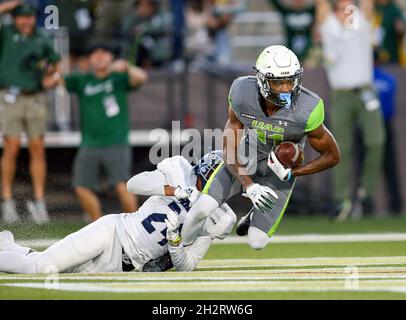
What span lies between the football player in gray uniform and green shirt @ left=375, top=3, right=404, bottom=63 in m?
6.61

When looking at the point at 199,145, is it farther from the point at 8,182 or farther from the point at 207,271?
the point at 207,271

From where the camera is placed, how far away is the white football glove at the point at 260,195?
880cm

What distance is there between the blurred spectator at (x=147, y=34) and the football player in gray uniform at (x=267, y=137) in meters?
6.12

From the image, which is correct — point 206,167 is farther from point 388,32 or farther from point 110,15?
point 388,32

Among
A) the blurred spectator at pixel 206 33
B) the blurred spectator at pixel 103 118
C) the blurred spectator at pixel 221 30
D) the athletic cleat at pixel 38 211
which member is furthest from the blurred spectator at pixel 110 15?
the athletic cleat at pixel 38 211

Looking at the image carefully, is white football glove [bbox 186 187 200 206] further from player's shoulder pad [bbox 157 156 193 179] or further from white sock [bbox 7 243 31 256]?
white sock [bbox 7 243 31 256]

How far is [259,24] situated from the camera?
17.0 metres

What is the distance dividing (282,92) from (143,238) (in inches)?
61.4

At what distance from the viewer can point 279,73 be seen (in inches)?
339

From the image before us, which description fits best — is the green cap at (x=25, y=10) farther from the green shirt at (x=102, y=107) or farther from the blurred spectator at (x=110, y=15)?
the blurred spectator at (x=110, y=15)

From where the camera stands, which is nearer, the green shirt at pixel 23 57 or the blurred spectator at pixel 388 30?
the green shirt at pixel 23 57

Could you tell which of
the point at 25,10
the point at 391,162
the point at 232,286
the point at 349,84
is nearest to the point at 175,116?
the point at 349,84

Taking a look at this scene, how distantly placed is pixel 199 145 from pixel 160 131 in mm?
829

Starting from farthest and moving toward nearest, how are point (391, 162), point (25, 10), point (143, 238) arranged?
point (391, 162)
point (25, 10)
point (143, 238)
